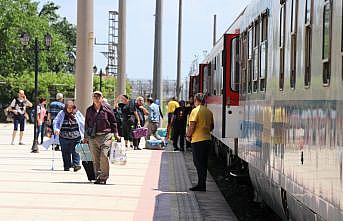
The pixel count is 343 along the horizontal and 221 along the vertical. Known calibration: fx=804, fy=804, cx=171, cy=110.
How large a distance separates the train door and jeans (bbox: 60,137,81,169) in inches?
143

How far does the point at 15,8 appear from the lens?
70.8 m

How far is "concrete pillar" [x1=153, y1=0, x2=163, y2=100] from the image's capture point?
116 feet

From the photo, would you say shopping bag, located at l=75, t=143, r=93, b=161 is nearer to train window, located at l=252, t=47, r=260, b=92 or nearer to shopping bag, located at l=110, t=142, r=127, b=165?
shopping bag, located at l=110, t=142, r=127, b=165

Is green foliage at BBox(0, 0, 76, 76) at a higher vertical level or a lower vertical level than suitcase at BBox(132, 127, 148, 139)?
higher

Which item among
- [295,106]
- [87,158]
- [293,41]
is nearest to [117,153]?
[87,158]

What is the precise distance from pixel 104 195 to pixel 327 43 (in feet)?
27.3

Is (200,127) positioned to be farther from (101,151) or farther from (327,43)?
(327,43)

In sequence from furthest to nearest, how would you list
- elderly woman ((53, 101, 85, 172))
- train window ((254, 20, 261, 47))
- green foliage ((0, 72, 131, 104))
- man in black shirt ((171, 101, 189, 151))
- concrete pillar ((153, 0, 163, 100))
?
green foliage ((0, 72, 131, 104))
concrete pillar ((153, 0, 163, 100))
man in black shirt ((171, 101, 189, 151))
elderly woman ((53, 101, 85, 172))
train window ((254, 20, 261, 47))

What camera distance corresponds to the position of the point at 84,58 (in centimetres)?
2086

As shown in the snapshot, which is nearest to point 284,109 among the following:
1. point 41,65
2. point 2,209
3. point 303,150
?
point 303,150

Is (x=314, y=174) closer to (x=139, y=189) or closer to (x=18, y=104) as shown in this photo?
(x=139, y=189)

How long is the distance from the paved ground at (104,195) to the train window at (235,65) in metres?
2.12

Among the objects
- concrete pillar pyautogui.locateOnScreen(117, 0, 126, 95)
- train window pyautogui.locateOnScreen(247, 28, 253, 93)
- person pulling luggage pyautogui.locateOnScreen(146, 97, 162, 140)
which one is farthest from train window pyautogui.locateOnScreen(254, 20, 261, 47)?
concrete pillar pyautogui.locateOnScreen(117, 0, 126, 95)

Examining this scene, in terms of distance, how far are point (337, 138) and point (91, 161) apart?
33.5 ft
